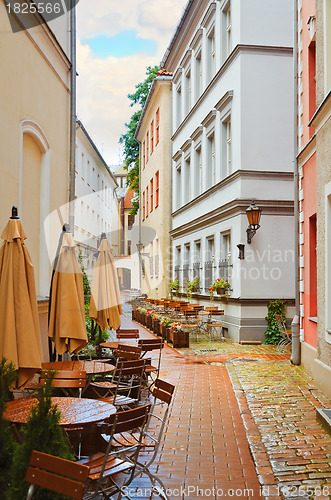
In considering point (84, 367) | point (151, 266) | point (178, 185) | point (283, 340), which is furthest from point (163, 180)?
point (84, 367)

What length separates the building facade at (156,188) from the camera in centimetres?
3000

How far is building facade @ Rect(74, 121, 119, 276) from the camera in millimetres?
31359

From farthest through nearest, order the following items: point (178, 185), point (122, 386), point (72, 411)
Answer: point (178, 185), point (122, 386), point (72, 411)

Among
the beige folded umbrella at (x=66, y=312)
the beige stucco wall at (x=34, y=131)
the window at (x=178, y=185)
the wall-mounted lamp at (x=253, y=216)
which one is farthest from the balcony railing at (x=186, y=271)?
the beige folded umbrella at (x=66, y=312)

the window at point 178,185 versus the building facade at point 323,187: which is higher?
the window at point 178,185

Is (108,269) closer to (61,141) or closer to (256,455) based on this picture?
(61,141)

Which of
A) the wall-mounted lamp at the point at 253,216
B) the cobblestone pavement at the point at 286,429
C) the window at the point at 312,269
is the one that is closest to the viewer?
the cobblestone pavement at the point at 286,429

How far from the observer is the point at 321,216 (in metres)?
9.59

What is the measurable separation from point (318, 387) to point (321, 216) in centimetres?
284

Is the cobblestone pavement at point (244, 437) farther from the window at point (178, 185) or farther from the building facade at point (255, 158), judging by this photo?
the window at point (178, 185)

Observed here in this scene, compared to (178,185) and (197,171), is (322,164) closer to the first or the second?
(197,171)

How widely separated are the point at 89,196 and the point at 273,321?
868 inches

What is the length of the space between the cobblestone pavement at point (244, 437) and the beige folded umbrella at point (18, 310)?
163 centimetres

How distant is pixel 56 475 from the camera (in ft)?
9.37
